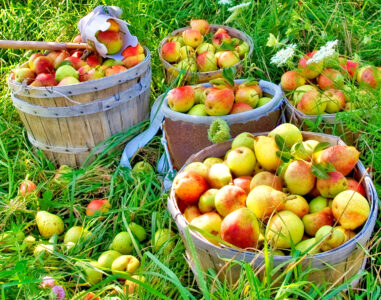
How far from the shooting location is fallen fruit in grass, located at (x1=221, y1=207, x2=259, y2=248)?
153 centimetres

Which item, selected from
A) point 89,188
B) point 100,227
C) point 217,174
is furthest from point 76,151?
point 217,174

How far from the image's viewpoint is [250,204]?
66.3 inches

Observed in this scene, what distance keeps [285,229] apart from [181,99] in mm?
1035

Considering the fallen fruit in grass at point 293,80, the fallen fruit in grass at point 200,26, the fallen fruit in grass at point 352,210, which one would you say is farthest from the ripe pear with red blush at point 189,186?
the fallen fruit in grass at point 200,26

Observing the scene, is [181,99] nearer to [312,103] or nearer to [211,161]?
[211,161]

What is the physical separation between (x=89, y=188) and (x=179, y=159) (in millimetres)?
609

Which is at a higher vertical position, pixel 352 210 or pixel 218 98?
pixel 218 98

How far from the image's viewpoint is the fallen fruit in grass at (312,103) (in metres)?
2.28

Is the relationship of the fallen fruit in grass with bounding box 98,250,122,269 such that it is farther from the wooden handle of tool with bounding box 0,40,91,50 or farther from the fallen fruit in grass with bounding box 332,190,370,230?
the wooden handle of tool with bounding box 0,40,91,50

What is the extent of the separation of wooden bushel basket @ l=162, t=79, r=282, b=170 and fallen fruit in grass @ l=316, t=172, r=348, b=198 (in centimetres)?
63

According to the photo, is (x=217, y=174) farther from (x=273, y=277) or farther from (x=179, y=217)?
(x=273, y=277)

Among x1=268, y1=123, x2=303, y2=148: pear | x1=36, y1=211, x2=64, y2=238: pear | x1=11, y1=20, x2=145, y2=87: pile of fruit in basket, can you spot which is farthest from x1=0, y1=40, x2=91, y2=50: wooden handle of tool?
x1=268, y1=123, x2=303, y2=148: pear

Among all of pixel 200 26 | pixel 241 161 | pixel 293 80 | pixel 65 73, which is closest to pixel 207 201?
pixel 241 161

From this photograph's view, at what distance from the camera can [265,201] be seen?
1647 millimetres
